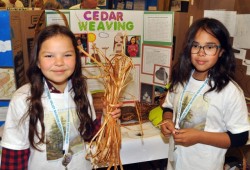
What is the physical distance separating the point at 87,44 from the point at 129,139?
0.67 m

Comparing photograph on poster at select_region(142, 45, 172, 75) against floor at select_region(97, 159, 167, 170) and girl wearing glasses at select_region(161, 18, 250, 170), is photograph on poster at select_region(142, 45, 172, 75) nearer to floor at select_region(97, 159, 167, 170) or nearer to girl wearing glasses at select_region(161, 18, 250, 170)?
girl wearing glasses at select_region(161, 18, 250, 170)

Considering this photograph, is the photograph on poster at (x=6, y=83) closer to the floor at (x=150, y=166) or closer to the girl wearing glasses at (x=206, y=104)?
the girl wearing glasses at (x=206, y=104)

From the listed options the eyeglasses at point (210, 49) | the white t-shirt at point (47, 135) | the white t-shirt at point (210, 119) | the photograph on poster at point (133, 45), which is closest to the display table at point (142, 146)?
the white t-shirt at point (210, 119)

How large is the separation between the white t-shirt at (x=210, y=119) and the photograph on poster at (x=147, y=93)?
51 centimetres

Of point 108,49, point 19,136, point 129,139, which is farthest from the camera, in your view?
point 108,49

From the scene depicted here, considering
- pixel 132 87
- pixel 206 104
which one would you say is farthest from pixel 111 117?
pixel 132 87

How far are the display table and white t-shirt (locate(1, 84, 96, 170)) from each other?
→ 386mm

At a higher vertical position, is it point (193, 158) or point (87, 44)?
point (87, 44)

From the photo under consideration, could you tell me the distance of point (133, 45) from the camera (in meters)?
1.82

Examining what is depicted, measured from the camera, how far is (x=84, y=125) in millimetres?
1223

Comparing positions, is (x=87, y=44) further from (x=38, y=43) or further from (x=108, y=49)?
(x=38, y=43)

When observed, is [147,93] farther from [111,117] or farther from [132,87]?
[111,117]

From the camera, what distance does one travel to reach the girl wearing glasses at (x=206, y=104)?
1.22m

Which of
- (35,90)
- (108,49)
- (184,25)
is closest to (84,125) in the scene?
(35,90)
